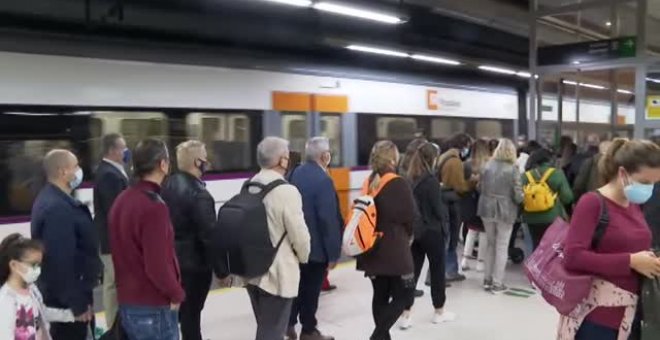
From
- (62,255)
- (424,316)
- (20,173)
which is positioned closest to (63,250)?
(62,255)

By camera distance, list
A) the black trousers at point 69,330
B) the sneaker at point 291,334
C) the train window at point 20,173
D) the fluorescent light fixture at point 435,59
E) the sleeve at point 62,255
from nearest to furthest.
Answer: the sleeve at point 62,255
the black trousers at point 69,330
the sneaker at point 291,334
the train window at point 20,173
the fluorescent light fixture at point 435,59

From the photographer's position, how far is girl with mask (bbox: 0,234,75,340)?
2580 millimetres

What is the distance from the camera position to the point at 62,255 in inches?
120

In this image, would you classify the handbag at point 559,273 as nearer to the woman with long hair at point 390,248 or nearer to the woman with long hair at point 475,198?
the woman with long hair at point 390,248

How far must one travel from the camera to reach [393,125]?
960 centimetres

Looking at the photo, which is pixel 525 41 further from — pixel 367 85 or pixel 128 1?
pixel 128 1

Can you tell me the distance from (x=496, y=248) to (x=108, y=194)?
3611 mm

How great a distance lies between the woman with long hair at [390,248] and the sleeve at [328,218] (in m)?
0.26

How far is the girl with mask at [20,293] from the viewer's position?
2580 millimetres

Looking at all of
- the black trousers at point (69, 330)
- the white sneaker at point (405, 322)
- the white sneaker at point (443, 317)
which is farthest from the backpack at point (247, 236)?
the white sneaker at point (443, 317)

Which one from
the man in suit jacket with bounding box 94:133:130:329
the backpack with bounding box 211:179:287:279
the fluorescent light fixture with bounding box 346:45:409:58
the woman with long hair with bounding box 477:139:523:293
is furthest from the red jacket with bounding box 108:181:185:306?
the fluorescent light fixture with bounding box 346:45:409:58

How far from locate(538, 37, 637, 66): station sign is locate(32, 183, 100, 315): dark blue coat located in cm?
663

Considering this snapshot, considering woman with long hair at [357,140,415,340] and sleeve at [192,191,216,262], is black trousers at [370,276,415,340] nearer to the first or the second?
woman with long hair at [357,140,415,340]

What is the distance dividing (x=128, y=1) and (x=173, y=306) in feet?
21.4
